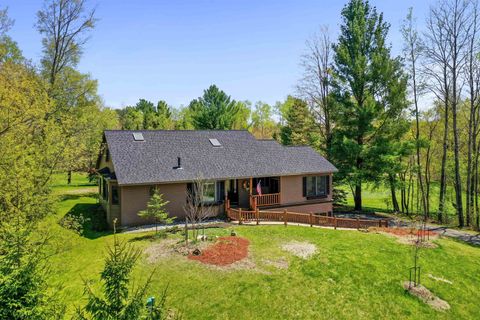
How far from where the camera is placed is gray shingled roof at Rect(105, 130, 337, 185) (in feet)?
60.1

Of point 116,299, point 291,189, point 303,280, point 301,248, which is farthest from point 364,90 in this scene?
point 116,299

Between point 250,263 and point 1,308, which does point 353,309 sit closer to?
point 250,263

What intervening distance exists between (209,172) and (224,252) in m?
7.23

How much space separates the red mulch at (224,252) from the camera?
12.7 m

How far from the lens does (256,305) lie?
32.9 feet

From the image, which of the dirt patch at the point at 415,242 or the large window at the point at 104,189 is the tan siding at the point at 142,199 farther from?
the dirt patch at the point at 415,242

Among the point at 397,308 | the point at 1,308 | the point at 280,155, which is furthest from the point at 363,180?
the point at 1,308

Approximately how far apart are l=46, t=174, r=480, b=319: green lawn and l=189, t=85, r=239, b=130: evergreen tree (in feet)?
89.4

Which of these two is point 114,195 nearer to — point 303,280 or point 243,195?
point 243,195

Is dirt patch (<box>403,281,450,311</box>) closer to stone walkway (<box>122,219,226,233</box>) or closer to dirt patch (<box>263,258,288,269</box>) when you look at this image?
dirt patch (<box>263,258,288,269</box>)

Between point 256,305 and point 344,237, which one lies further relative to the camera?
point 344,237

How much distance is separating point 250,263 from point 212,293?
2588 millimetres

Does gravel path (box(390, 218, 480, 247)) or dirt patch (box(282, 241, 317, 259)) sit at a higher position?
dirt patch (box(282, 241, 317, 259))

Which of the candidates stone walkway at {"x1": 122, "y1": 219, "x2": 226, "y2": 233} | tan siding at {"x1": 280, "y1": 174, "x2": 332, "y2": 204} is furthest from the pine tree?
tan siding at {"x1": 280, "y1": 174, "x2": 332, "y2": 204}
